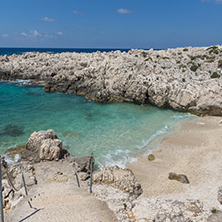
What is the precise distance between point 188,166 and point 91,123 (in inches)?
564

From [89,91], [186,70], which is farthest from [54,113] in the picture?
[186,70]

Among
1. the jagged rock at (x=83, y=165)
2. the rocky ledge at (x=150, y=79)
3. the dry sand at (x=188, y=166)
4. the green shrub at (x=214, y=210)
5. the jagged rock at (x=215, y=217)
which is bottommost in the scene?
the dry sand at (x=188, y=166)

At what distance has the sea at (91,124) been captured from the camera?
2014 cm

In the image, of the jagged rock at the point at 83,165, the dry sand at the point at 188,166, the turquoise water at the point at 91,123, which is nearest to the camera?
the dry sand at the point at 188,166

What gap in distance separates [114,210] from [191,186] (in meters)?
7.44

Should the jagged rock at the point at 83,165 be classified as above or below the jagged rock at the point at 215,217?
below

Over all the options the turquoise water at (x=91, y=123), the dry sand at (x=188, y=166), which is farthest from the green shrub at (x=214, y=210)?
the turquoise water at (x=91, y=123)

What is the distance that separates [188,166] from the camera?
55.4ft

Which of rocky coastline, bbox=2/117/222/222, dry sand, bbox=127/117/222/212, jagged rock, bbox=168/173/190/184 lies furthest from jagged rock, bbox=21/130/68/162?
jagged rock, bbox=168/173/190/184

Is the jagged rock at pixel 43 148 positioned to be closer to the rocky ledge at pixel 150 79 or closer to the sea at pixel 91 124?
the sea at pixel 91 124

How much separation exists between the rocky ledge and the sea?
219cm

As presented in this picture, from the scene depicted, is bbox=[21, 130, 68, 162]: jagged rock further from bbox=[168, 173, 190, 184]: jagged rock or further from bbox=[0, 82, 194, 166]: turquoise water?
bbox=[168, 173, 190, 184]: jagged rock

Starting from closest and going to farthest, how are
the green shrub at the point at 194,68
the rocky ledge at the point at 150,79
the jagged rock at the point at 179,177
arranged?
the jagged rock at the point at 179,177, the rocky ledge at the point at 150,79, the green shrub at the point at 194,68

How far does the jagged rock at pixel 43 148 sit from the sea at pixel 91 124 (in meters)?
2.01
